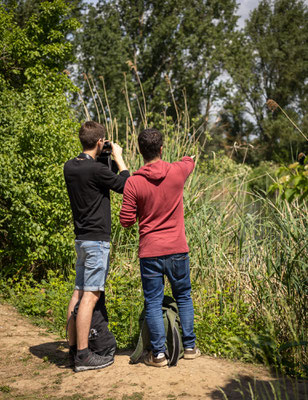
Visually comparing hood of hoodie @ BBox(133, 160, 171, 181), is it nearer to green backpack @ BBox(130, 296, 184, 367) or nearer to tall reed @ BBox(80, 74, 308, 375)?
green backpack @ BBox(130, 296, 184, 367)

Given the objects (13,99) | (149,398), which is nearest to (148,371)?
(149,398)

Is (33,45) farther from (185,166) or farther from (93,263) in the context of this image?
(93,263)

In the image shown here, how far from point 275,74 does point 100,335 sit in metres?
35.2

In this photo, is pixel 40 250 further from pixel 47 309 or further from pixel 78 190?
pixel 78 190

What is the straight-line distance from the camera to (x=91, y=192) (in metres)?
3.60

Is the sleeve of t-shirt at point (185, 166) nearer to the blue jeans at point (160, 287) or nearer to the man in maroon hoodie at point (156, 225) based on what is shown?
the man in maroon hoodie at point (156, 225)

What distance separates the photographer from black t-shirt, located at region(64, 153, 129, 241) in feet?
11.7

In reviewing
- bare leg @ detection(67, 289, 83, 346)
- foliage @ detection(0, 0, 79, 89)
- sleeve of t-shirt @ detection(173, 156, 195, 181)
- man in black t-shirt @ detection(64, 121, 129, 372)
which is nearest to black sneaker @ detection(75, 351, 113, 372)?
man in black t-shirt @ detection(64, 121, 129, 372)

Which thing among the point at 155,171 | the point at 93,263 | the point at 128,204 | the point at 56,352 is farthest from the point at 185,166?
the point at 56,352

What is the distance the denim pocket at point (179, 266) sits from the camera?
3472mm

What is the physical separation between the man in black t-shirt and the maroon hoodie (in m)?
0.15

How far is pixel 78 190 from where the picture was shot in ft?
11.8

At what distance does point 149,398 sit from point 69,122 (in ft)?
14.2

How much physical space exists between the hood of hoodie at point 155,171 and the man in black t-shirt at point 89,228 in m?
0.19
